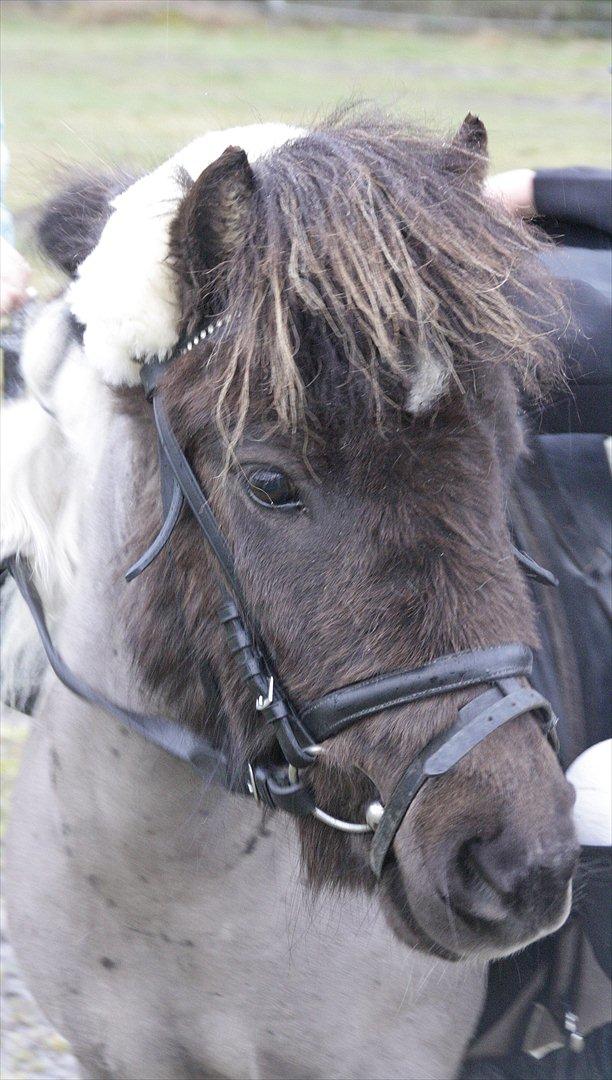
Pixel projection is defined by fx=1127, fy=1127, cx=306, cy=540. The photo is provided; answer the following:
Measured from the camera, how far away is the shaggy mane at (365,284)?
157 cm

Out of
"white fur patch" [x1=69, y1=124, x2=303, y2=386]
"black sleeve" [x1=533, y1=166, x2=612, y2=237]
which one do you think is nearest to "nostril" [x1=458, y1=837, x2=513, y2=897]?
"white fur patch" [x1=69, y1=124, x2=303, y2=386]

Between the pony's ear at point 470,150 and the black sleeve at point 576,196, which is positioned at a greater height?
the pony's ear at point 470,150

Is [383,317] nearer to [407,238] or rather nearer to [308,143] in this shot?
[407,238]

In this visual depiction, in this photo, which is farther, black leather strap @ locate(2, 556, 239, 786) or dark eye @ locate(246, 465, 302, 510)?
black leather strap @ locate(2, 556, 239, 786)

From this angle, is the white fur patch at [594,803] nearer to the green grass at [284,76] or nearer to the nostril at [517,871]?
the nostril at [517,871]

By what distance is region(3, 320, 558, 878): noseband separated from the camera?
1.54 m

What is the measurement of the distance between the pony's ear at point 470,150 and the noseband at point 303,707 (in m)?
0.50

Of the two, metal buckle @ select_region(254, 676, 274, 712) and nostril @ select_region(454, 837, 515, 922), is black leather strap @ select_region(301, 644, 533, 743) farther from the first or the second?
nostril @ select_region(454, 837, 515, 922)

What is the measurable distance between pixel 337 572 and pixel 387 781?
0.98ft

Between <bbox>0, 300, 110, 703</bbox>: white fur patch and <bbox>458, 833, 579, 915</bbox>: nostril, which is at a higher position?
<bbox>0, 300, 110, 703</bbox>: white fur patch

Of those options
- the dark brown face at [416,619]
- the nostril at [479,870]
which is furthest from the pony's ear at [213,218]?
the nostril at [479,870]

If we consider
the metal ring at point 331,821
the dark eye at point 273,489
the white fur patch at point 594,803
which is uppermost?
the dark eye at point 273,489

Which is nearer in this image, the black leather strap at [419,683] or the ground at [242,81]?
the black leather strap at [419,683]

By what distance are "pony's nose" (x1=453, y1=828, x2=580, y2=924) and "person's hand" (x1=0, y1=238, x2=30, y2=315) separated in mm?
1333
